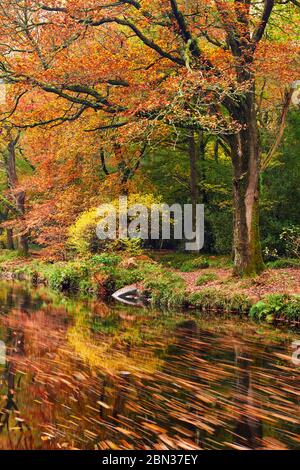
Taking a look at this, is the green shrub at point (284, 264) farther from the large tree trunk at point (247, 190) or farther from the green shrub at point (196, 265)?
the green shrub at point (196, 265)

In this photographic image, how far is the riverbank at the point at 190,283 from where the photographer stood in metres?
11.9

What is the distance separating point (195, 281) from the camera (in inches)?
630

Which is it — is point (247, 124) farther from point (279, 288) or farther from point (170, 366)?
point (170, 366)

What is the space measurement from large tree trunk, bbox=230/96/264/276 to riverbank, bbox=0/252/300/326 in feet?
1.72

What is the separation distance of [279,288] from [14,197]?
A: 2022 centimetres

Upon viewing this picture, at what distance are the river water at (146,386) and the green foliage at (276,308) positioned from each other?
2.74ft

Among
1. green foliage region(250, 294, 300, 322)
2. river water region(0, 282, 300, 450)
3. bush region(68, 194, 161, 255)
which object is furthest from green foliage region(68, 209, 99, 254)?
A: green foliage region(250, 294, 300, 322)

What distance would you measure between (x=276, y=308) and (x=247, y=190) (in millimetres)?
4236

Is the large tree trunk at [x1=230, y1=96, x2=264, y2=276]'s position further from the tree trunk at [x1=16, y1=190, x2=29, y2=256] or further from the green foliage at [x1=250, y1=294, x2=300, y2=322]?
A: the tree trunk at [x1=16, y1=190, x2=29, y2=256]

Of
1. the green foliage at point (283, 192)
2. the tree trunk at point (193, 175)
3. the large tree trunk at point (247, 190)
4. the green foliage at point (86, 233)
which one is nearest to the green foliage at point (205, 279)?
the large tree trunk at point (247, 190)

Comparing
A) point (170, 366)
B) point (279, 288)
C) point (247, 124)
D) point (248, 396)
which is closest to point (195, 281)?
point (279, 288)

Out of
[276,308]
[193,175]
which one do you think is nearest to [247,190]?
[276,308]

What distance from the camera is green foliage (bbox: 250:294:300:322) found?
37.0 feet

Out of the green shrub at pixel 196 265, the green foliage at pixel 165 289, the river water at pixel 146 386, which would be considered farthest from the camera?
the green shrub at pixel 196 265
